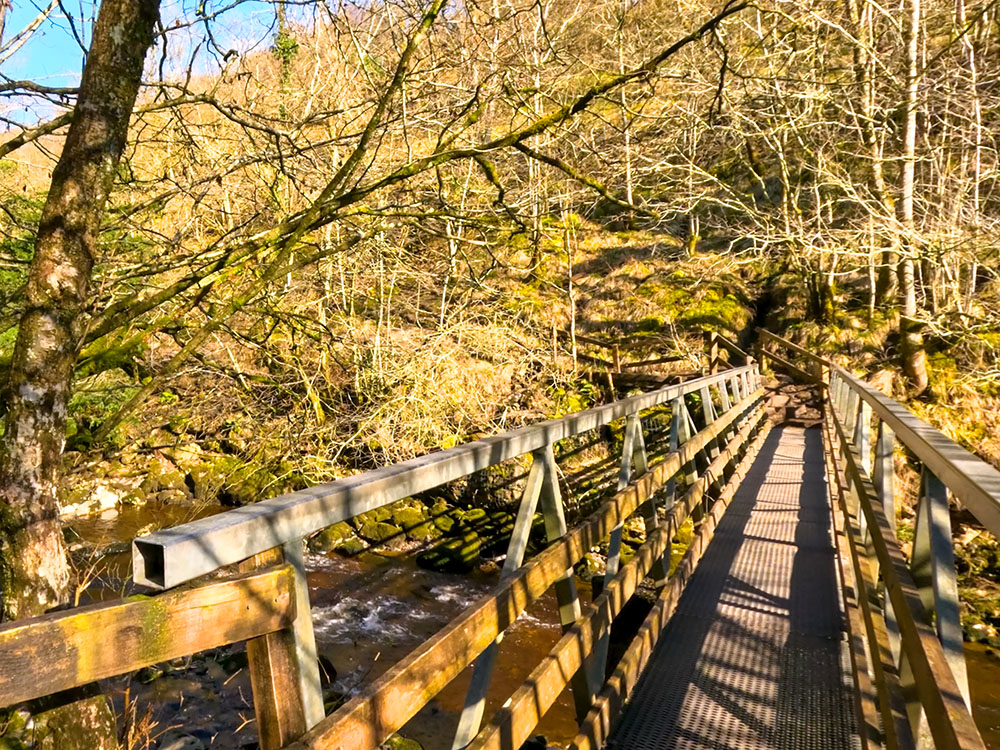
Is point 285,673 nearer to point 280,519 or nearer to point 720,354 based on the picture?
point 280,519

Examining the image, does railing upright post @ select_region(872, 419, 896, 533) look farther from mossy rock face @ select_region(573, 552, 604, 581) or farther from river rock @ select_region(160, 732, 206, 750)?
mossy rock face @ select_region(573, 552, 604, 581)

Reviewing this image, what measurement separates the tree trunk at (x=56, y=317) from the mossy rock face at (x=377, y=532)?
8.85m

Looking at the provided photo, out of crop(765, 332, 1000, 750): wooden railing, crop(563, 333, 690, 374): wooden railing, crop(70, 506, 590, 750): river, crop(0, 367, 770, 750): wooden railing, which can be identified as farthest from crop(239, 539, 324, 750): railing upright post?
crop(563, 333, 690, 374): wooden railing

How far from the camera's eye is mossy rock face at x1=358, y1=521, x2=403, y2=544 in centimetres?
1248

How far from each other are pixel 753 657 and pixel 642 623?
27.8 inches

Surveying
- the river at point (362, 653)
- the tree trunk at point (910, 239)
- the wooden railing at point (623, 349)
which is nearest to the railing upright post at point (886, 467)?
the river at point (362, 653)

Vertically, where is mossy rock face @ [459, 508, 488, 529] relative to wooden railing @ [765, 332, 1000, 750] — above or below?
below

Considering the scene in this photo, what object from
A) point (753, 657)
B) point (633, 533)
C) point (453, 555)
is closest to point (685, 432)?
point (753, 657)

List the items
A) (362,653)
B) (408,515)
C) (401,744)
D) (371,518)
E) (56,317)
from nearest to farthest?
(56,317) → (401,744) → (362,653) → (371,518) → (408,515)

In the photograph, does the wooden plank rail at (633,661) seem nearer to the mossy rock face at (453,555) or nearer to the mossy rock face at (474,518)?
the mossy rock face at (453,555)

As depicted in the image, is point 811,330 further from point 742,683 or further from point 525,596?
point 525,596

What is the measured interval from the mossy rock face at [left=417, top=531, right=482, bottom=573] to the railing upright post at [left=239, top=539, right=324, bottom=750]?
10708mm

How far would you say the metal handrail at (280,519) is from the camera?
108 centimetres

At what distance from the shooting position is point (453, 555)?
12.0m
